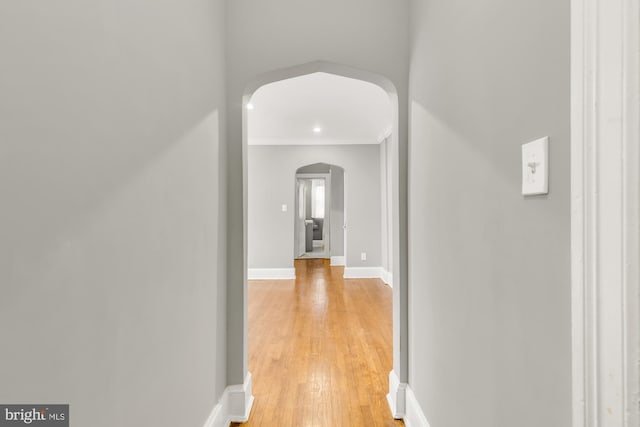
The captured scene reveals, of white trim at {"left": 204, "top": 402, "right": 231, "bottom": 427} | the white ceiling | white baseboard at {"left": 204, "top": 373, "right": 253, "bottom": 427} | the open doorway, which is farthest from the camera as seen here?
the open doorway

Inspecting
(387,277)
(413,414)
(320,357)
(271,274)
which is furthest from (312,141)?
(413,414)

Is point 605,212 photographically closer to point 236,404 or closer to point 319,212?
point 236,404

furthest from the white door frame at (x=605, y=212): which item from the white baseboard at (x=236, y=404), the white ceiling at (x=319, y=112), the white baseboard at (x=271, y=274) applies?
the white baseboard at (x=271, y=274)

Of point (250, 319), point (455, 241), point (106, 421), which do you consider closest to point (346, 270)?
point (250, 319)

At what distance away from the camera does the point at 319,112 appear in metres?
4.86

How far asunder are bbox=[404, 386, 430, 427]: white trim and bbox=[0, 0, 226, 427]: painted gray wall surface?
1.05 metres

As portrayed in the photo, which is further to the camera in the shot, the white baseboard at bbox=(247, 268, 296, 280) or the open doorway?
the open doorway

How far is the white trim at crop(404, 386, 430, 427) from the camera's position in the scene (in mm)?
1708

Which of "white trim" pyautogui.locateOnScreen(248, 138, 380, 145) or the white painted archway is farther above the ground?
"white trim" pyautogui.locateOnScreen(248, 138, 380, 145)

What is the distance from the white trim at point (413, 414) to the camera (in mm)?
1708

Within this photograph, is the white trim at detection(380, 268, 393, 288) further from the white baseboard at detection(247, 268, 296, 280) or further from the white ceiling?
the white ceiling

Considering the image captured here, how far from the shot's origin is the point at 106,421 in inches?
34.7

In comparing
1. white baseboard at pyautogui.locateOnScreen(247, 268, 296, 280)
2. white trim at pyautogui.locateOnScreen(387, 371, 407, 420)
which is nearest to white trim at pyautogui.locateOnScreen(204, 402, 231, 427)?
white trim at pyautogui.locateOnScreen(387, 371, 407, 420)

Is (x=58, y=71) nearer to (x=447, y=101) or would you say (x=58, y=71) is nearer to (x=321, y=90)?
(x=447, y=101)
